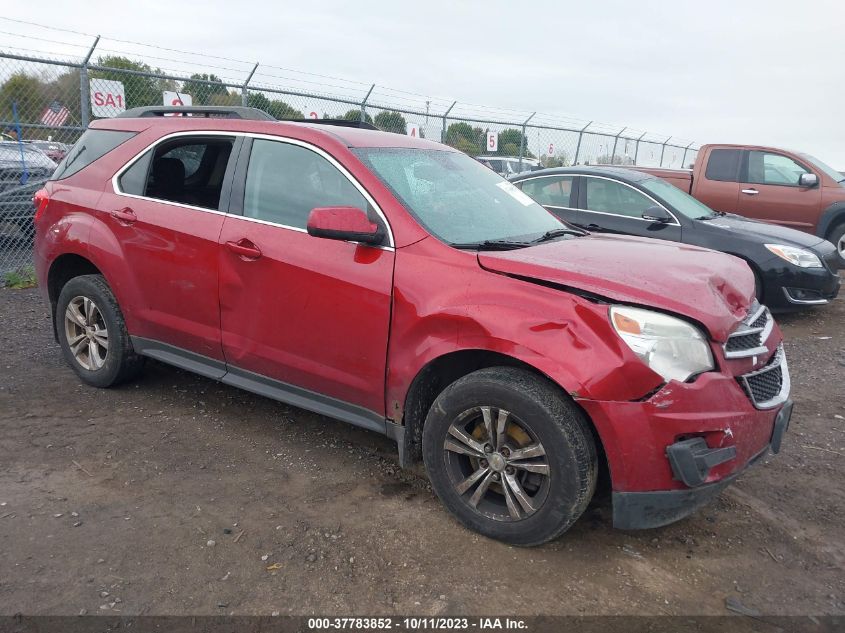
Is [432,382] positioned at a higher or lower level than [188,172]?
lower

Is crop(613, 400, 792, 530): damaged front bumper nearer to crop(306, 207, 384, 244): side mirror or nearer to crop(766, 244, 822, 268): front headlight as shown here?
crop(306, 207, 384, 244): side mirror

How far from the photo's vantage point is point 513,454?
2.98 meters

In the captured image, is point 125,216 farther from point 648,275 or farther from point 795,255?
point 795,255

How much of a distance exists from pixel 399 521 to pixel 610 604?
1013 mm

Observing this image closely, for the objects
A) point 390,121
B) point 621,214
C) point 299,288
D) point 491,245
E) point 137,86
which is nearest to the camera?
point 491,245

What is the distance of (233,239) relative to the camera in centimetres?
380

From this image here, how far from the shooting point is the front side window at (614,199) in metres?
7.56

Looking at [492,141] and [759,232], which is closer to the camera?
[759,232]

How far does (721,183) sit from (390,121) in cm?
606

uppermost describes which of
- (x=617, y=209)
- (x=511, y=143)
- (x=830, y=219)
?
(x=511, y=143)

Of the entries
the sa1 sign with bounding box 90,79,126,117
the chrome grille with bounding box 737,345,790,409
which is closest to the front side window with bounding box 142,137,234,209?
the chrome grille with bounding box 737,345,790,409

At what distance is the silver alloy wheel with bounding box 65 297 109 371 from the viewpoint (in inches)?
183

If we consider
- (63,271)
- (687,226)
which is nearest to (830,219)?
(687,226)

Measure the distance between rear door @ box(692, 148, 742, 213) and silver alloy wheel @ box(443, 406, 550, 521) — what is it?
324 inches
